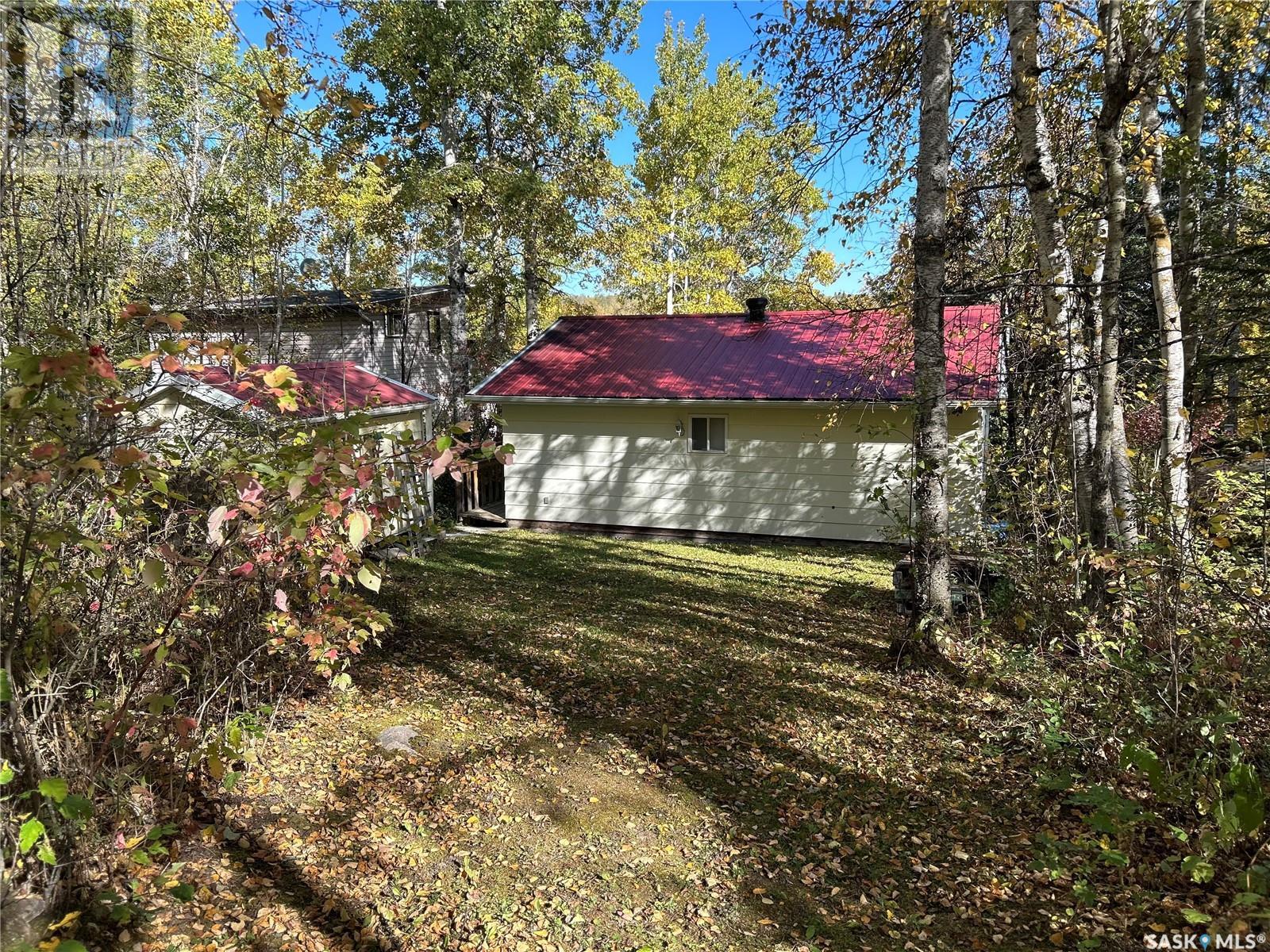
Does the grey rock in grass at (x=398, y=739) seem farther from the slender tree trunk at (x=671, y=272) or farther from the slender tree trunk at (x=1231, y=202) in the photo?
the slender tree trunk at (x=671, y=272)

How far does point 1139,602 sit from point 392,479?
4.22 m

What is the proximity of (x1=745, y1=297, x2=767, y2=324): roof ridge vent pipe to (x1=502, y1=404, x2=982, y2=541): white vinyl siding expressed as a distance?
Answer: 9.92ft

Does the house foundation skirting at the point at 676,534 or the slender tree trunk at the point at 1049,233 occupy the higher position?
the slender tree trunk at the point at 1049,233

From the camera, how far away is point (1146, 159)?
4.82 meters

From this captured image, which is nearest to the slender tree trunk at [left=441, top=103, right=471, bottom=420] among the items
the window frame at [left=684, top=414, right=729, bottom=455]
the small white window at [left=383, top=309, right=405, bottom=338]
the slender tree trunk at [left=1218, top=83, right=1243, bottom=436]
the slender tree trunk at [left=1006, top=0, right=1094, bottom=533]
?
the small white window at [left=383, top=309, right=405, bottom=338]

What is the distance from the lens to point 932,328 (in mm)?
5324

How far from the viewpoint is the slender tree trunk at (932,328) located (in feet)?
17.4

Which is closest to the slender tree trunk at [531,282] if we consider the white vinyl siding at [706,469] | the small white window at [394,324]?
the small white window at [394,324]

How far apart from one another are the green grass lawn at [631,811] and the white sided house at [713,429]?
5.23 metres

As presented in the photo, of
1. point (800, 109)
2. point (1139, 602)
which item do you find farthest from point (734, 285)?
point (1139, 602)

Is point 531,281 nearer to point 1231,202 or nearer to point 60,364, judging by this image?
point 1231,202

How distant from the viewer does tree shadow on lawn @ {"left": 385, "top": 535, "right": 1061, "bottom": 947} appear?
3074 millimetres

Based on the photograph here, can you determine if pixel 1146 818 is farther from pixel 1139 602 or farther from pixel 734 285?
pixel 734 285

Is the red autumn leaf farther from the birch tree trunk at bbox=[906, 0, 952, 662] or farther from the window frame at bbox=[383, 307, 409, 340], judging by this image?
the window frame at bbox=[383, 307, 409, 340]
